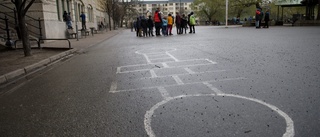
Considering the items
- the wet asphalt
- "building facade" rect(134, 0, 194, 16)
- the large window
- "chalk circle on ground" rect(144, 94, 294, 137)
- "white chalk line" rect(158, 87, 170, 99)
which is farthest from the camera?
"building facade" rect(134, 0, 194, 16)

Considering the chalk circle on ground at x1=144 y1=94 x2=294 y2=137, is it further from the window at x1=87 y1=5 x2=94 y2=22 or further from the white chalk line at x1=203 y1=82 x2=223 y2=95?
the window at x1=87 y1=5 x2=94 y2=22

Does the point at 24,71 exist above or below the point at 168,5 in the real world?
below

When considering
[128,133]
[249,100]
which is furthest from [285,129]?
[128,133]

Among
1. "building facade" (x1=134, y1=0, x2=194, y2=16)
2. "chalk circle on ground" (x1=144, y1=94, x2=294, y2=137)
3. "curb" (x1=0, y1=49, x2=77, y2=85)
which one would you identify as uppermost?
"building facade" (x1=134, y1=0, x2=194, y2=16)

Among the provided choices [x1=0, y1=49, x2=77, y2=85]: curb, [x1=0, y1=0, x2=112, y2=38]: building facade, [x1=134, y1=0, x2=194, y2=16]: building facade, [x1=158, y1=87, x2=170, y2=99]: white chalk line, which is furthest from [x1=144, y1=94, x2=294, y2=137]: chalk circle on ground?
[x1=134, y1=0, x2=194, y2=16]: building facade

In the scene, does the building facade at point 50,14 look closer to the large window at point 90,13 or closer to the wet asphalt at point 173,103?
the large window at point 90,13

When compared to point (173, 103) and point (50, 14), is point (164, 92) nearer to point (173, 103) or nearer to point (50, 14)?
point (173, 103)

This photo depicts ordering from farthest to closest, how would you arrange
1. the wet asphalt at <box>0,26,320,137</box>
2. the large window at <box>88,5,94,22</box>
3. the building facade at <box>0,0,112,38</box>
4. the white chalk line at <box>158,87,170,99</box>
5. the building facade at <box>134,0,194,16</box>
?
1. the building facade at <box>134,0,194,16</box>
2. the large window at <box>88,5,94,22</box>
3. the building facade at <box>0,0,112,38</box>
4. the white chalk line at <box>158,87,170,99</box>
5. the wet asphalt at <box>0,26,320,137</box>

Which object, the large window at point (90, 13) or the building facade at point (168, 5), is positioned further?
the building facade at point (168, 5)

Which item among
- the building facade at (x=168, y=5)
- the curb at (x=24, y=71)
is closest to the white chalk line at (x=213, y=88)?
the curb at (x=24, y=71)

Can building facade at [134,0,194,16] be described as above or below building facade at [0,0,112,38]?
above

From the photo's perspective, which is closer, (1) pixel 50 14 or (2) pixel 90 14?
(1) pixel 50 14

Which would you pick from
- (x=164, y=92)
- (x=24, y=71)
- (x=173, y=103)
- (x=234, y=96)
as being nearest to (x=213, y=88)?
(x=234, y=96)

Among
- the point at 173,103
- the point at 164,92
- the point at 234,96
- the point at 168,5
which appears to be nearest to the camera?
the point at 173,103
